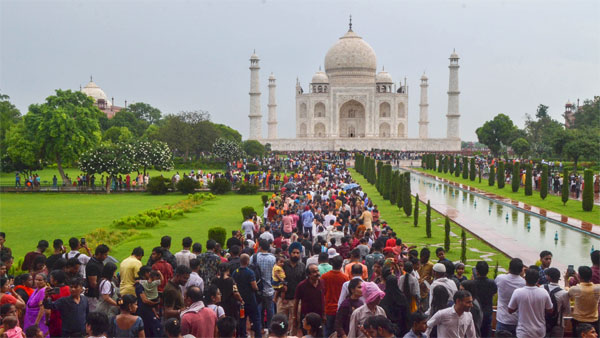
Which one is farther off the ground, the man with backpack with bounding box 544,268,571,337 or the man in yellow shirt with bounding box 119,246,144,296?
the man in yellow shirt with bounding box 119,246,144,296

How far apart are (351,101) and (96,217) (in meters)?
39.5

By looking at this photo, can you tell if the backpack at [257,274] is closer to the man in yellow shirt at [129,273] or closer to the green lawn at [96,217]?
the man in yellow shirt at [129,273]

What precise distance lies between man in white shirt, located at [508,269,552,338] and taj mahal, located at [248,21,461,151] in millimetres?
43733

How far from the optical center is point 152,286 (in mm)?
4668

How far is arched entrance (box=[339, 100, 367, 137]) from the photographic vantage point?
2069 inches

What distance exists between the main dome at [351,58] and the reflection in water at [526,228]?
32.9 m

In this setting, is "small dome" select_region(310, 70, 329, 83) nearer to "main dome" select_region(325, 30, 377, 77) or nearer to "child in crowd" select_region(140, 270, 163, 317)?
"main dome" select_region(325, 30, 377, 77)

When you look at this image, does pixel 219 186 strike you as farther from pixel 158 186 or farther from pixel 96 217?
pixel 96 217

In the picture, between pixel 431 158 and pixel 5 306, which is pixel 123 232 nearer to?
pixel 5 306

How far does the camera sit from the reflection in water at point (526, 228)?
32.8 ft

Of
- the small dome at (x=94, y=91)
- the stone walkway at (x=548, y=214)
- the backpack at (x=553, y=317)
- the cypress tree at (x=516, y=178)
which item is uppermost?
the small dome at (x=94, y=91)

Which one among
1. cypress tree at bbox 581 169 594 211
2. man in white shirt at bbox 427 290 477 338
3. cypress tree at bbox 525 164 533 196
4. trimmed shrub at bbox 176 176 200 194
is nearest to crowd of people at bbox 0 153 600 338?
man in white shirt at bbox 427 290 477 338

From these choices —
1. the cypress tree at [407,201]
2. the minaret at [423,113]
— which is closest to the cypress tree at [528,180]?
the cypress tree at [407,201]

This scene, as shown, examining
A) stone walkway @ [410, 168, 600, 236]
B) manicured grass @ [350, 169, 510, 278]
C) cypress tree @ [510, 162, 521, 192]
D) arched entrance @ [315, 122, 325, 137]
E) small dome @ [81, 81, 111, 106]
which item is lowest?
manicured grass @ [350, 169, 510, 278]
